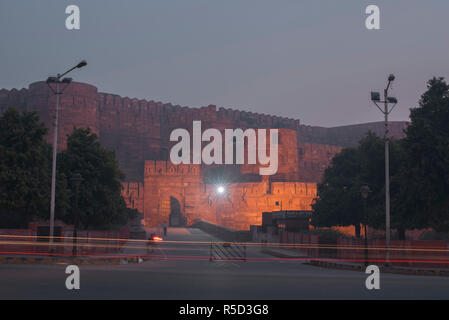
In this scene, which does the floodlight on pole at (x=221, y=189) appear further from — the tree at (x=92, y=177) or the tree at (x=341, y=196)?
the tree at (x=92, y=177)

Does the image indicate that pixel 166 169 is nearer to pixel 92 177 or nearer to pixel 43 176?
pixel 92 177

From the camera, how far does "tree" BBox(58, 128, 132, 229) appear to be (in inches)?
1339

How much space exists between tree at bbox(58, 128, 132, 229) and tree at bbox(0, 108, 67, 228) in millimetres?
3402

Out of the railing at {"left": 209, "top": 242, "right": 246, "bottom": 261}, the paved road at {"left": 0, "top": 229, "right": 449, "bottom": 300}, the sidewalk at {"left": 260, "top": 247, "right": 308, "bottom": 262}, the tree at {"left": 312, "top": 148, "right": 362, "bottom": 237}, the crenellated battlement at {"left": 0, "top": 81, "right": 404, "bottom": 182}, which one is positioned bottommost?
the sidewalk at {"left": 260, "top": 247, "right": 308, "bottom": 262}

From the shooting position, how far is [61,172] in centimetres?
3378

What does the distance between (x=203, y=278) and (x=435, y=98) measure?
18.0 meters

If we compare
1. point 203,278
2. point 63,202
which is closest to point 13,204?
point 63,202

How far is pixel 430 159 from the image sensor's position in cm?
2744

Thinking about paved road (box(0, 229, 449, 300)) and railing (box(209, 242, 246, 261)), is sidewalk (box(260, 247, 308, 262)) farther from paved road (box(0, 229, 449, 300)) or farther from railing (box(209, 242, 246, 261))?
paved road (box(0, 229, 449, 300))

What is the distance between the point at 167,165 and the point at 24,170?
48.2 meters

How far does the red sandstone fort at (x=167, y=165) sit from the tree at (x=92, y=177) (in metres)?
36.7

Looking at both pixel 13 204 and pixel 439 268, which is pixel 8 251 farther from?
pixel 439 268

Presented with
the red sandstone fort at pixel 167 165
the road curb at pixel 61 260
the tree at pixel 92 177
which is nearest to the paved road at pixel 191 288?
the road curb at pixel 61 260

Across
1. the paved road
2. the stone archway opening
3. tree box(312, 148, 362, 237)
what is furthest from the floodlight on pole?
the paved road
